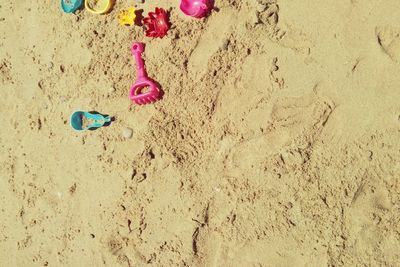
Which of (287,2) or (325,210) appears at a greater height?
(287,2)

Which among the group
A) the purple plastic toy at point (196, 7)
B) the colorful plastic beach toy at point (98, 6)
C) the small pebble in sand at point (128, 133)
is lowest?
the small pebble in sand at point (128, 133)

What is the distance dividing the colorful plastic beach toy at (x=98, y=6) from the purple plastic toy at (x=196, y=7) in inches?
16.8

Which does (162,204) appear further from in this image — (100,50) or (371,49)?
(371,49)

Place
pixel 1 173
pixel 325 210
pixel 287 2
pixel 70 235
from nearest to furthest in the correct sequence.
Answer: pixel 325 210
pixel 287 2
pixel 70 235
pixel 1 173

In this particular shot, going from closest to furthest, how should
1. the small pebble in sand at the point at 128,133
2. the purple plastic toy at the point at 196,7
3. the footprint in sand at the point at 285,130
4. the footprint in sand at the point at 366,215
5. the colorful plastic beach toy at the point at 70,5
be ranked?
the footprint in sand at the point at 366,215, the footprint in sand at the point at 285,130, the purple plastic toy at the point at 196,7, the small pebble in sand at the point at 128,133, the colorful plastic beach toy at the point at 70,5

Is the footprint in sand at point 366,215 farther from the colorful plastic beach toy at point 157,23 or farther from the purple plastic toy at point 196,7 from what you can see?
the colorful plastic beach toy at point 157,23

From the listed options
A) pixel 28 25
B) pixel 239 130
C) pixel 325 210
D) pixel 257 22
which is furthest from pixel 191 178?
pixel 28 25

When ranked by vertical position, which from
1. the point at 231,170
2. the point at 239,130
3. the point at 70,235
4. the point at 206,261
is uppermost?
the point at 239,130

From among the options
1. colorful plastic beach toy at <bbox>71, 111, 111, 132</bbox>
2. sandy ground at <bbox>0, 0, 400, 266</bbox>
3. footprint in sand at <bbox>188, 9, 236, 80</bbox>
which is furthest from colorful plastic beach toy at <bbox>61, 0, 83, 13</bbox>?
footprint in sand at <bbox>188, 9, 236, 80</bbox>

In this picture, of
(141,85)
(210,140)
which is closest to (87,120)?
(141,85)

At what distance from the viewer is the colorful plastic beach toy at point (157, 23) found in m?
2.41

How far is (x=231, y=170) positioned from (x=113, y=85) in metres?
0.81

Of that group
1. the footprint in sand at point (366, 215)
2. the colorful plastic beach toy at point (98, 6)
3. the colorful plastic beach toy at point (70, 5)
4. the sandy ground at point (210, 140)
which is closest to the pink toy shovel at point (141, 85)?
the sandy ground at point (210, 140)

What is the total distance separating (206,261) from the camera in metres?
2.26
